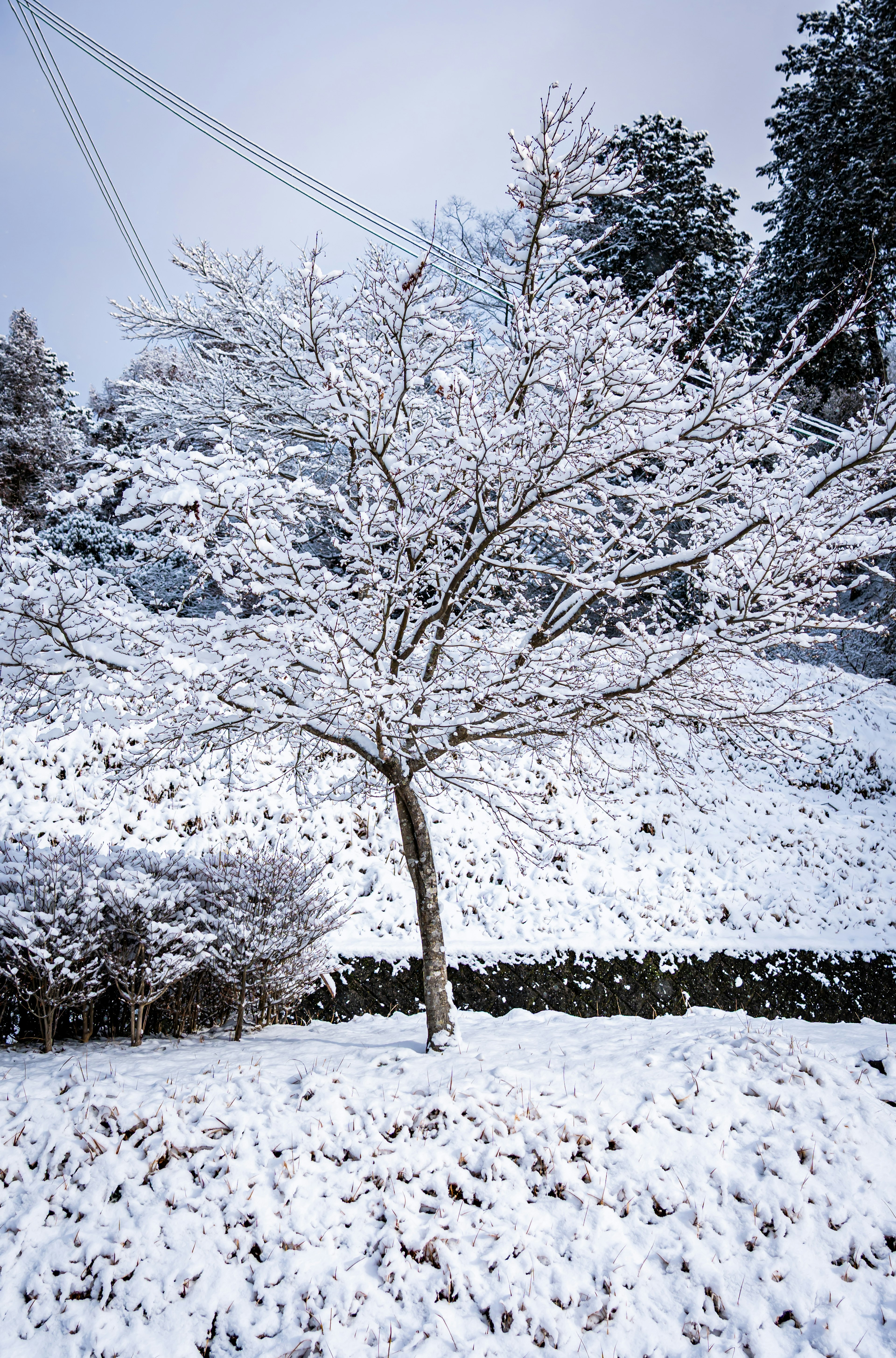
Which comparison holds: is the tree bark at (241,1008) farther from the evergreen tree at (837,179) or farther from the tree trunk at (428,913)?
the evergreen tree at (837,179)

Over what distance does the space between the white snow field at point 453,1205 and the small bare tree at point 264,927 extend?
0.62 meters

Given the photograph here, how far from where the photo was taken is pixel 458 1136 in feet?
10.9

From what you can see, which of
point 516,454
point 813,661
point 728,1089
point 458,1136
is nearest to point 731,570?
point 516,454

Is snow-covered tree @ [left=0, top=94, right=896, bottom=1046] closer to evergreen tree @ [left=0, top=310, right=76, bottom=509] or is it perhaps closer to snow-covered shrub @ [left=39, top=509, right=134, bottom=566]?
snow-covered shrub @ [left=39, top=509, right=134, bottom=566]

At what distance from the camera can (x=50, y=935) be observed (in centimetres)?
Result: 379

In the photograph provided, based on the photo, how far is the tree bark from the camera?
14.8 ft

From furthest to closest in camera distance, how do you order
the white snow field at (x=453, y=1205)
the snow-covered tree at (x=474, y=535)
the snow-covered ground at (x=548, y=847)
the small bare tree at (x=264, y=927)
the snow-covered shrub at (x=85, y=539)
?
the snow-covered shrub at (x=85, y=539)
the snow-covered ground at (x=548, y=847)
the small bare tree at (x=264, y=927)
the snow-covered tree at (x=474, y=535)
the white snow field at (x=453, y=1205)

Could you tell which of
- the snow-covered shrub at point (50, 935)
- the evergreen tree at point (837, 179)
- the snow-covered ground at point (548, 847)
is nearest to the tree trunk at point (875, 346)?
the evergreen tree at point (837, 179)

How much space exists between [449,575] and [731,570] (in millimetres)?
1743

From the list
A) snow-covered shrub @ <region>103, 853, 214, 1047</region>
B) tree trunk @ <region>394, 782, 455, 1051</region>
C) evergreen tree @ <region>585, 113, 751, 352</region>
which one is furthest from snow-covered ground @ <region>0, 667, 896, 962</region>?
evergreen tree @ <region>585, 113, 751, 352</region>

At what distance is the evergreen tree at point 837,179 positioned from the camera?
51.4 ft

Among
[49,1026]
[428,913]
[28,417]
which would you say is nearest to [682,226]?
[428,913]

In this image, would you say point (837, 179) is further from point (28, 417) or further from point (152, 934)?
point (28, 417)

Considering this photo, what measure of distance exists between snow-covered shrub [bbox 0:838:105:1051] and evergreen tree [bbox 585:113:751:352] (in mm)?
16114
